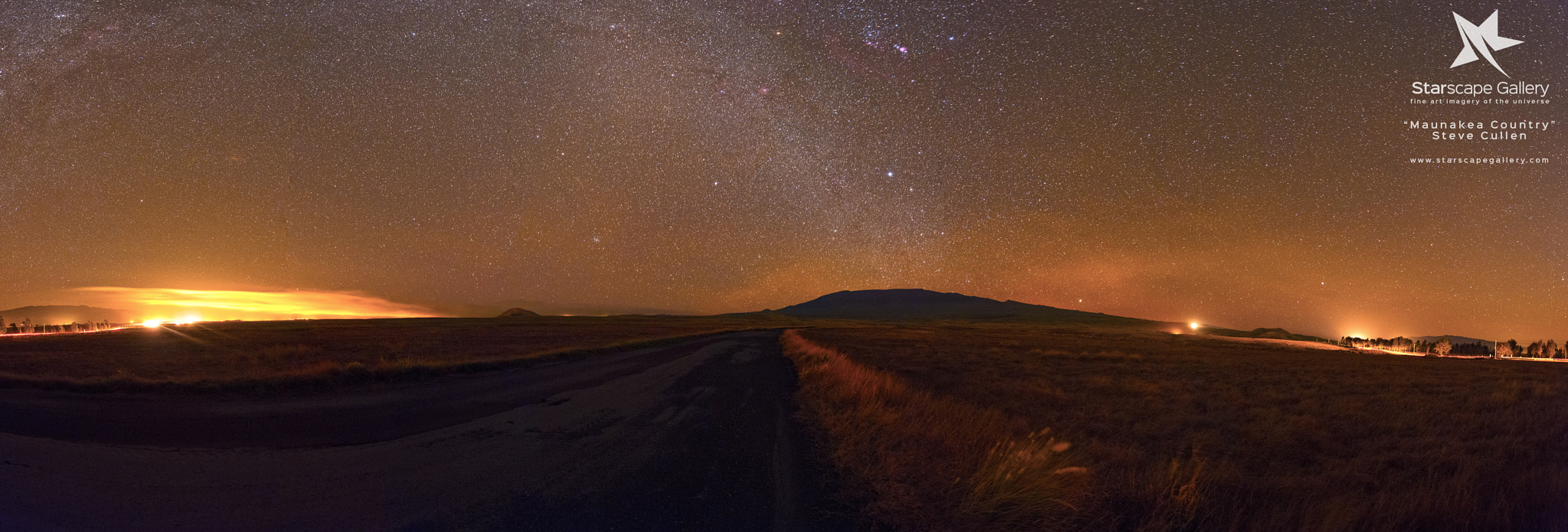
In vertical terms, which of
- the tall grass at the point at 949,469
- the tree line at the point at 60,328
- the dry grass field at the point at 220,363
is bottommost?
the tree line at the point at 60,328

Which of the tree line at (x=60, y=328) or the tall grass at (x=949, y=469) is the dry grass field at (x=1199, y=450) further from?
the tree line at (x=60, y=328)

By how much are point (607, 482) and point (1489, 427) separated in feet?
52.5

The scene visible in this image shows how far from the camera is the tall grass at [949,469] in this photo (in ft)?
15.1

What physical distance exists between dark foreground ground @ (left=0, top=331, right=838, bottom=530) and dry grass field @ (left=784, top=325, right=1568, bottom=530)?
1286mm

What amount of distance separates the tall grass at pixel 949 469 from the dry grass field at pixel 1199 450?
22mm

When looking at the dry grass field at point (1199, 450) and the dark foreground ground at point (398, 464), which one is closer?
the dry grass field at point (1199, 450)

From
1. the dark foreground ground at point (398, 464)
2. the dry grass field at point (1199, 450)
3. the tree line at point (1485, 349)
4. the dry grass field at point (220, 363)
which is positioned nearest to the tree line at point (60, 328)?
the dry grass field at point (220, 363)

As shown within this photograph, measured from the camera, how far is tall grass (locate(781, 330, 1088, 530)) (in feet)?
15.1

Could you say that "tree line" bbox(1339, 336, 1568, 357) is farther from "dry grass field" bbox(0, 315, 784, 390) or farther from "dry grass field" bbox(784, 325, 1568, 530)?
"dry grass field" bbox(0, 315, 784, 390)

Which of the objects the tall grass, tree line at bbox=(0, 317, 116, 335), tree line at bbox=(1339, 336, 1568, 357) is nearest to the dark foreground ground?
the tall grass

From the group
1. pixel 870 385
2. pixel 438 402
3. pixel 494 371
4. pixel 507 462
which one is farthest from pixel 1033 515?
pixel 494 371

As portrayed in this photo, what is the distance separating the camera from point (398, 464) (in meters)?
6.22

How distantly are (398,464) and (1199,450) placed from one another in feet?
37.8

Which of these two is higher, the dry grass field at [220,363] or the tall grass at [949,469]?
the tall grass at [949,469]
